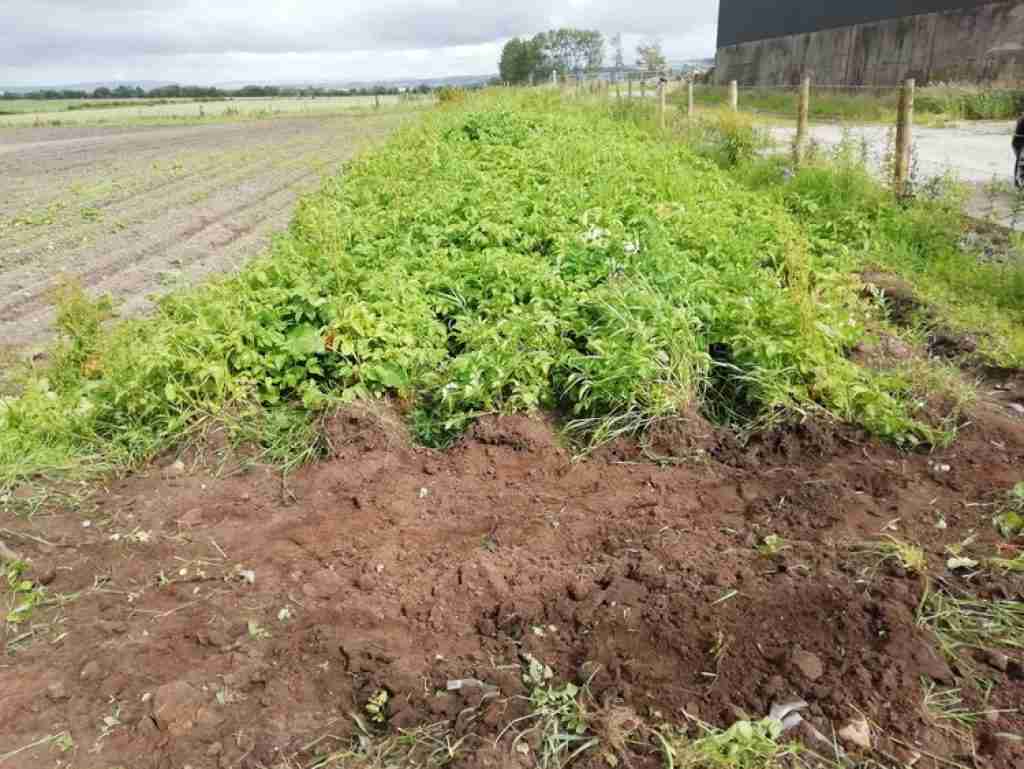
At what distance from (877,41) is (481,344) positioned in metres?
31.1

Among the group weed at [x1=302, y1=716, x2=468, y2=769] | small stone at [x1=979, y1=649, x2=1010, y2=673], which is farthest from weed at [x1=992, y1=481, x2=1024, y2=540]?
weed at [x1=302, y1=716, x2=468, y2=769]

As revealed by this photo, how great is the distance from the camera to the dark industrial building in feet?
77.8

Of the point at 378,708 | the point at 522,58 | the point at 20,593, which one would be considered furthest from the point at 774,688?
the point at 522,58

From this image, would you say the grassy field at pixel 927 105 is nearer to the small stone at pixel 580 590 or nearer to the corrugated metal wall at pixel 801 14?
the corrugated metal wall at pixel 801 14

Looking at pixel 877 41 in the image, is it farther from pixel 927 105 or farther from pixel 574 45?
pixel 574 45

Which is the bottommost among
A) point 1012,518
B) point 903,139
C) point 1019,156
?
point 1012,518

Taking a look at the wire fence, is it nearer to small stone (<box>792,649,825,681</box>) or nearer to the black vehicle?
the black vehicle

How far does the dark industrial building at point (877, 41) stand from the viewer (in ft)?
77.8

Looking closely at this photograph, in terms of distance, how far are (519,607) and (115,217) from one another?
1153 centimetres

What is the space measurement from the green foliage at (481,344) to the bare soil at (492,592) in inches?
10.2

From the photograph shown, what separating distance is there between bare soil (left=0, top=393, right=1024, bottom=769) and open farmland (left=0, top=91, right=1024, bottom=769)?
1 centimetres

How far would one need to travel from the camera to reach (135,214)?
12.2 meters

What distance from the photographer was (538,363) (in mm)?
4395

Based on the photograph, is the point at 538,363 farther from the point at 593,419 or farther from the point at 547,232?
the point at 547,232
